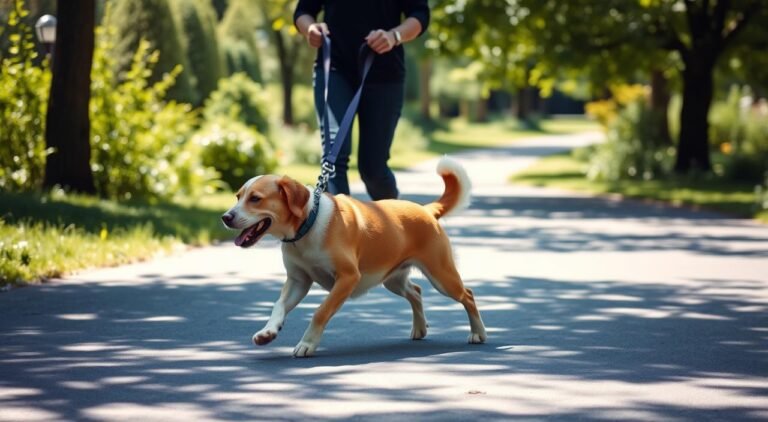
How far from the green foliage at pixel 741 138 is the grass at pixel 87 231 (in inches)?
452

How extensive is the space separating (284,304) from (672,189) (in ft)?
57.9

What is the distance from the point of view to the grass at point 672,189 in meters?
19.2

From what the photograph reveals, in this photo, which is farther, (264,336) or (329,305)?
(329,305)

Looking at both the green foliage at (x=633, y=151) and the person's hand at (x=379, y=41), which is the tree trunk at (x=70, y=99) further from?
the green foliage at (x=633, y=151)

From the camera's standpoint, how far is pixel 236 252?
12305 millimetres

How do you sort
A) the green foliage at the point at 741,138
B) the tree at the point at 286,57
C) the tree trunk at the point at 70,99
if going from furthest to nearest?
1. the tree at the point at 286,57
2. the green foliage at the point at 741,138
3. the tree trunk at the point at 70,99

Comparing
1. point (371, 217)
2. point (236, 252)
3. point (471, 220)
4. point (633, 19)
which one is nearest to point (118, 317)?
point (371, 217)

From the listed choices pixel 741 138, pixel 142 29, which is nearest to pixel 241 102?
pixel 142 29

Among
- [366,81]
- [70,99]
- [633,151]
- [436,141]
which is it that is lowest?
[436,141]

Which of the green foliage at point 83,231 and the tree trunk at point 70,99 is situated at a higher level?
the tree trunk at point 70,99

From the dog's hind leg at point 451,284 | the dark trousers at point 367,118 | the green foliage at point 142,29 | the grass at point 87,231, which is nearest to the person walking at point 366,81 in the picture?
the dark trousers at point 367,118

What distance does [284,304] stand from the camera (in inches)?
249

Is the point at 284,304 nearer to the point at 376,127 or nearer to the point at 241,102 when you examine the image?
the point at 376,127

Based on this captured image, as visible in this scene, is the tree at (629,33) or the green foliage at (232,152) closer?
the green foliage at (232,152)
